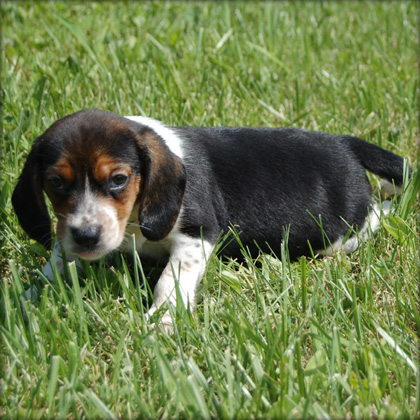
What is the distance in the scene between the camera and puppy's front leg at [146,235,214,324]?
3.40 metres

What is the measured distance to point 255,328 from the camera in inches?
117

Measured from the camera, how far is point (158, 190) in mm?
3482

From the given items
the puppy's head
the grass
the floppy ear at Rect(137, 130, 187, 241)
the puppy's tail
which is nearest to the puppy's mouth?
the puppy's head

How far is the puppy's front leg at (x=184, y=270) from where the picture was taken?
3404 mm

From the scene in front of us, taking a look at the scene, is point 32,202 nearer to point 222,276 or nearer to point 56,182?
point 56,182

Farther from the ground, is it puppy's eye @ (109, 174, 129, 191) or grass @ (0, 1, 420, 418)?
puppy's eye @ (109, 174, 129, 191)

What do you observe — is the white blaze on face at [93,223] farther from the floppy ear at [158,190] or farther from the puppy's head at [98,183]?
the floppy ear at [158,190]

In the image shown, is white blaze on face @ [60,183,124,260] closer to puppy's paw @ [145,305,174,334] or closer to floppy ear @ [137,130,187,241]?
floppy ear @ [137,130,187,241]

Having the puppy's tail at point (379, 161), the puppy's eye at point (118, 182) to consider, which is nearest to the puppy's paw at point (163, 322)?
the puppy's eye at point (118, 182)

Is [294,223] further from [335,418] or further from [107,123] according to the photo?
[335,418]

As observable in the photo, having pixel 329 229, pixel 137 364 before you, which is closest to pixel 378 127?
pixel 329 229

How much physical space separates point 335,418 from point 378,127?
9.61ft

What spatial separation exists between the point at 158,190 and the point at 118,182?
0.25m

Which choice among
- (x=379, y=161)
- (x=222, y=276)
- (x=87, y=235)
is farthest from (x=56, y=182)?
(x=379, y=161)
